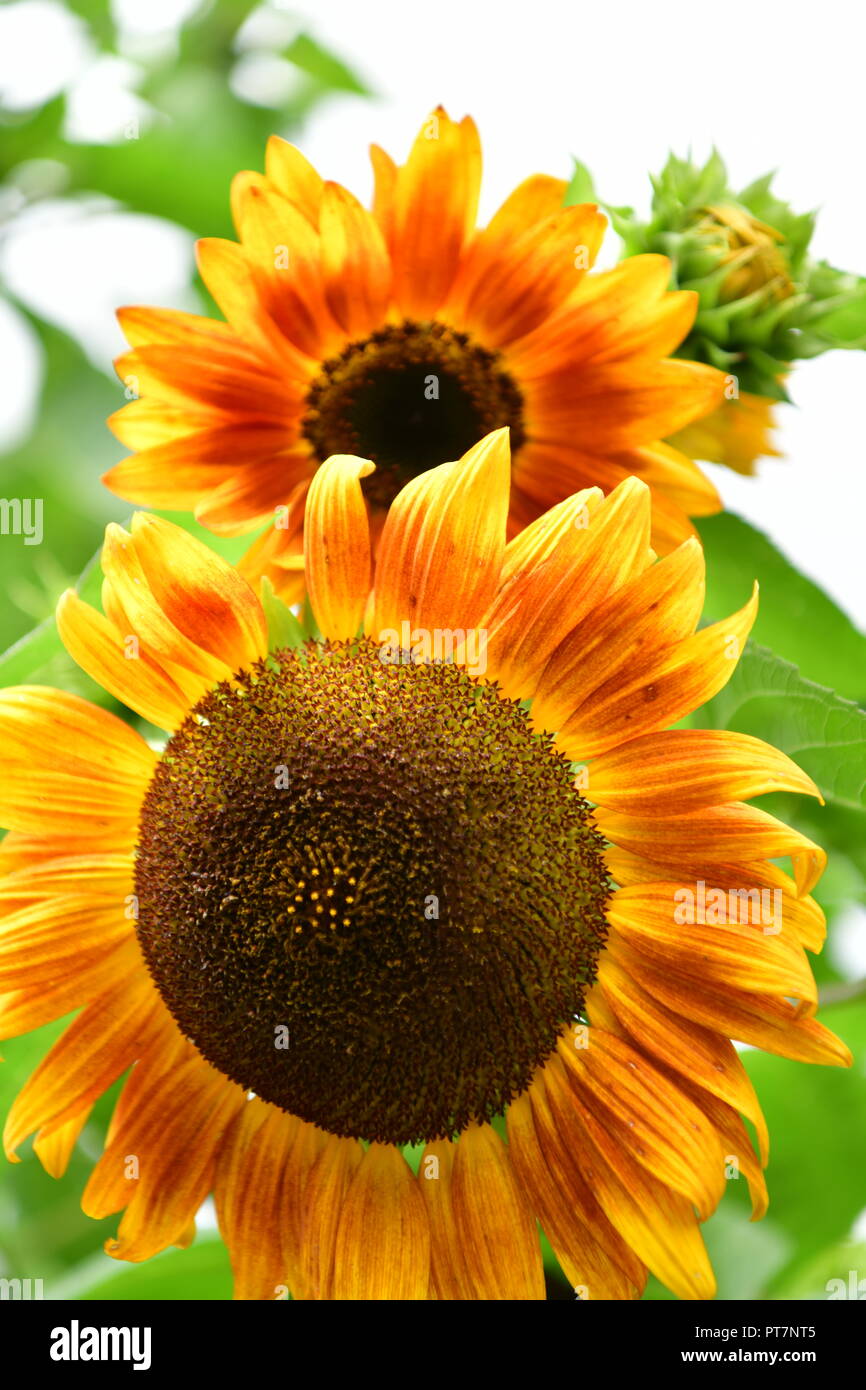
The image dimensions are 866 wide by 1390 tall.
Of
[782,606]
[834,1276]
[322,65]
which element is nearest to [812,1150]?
[834,1276]

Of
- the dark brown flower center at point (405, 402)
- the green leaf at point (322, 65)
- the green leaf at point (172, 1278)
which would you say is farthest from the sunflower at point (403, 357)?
the green leaf at point (322, 65)

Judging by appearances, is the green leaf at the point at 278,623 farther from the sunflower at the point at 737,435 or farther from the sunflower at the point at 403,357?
the sunflower at the point at 737,435

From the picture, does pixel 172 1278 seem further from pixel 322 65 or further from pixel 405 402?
pixel 322 65

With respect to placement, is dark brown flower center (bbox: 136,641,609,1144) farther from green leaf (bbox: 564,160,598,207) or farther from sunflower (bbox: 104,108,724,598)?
green leaf (bbox: 564,160,598,207)
